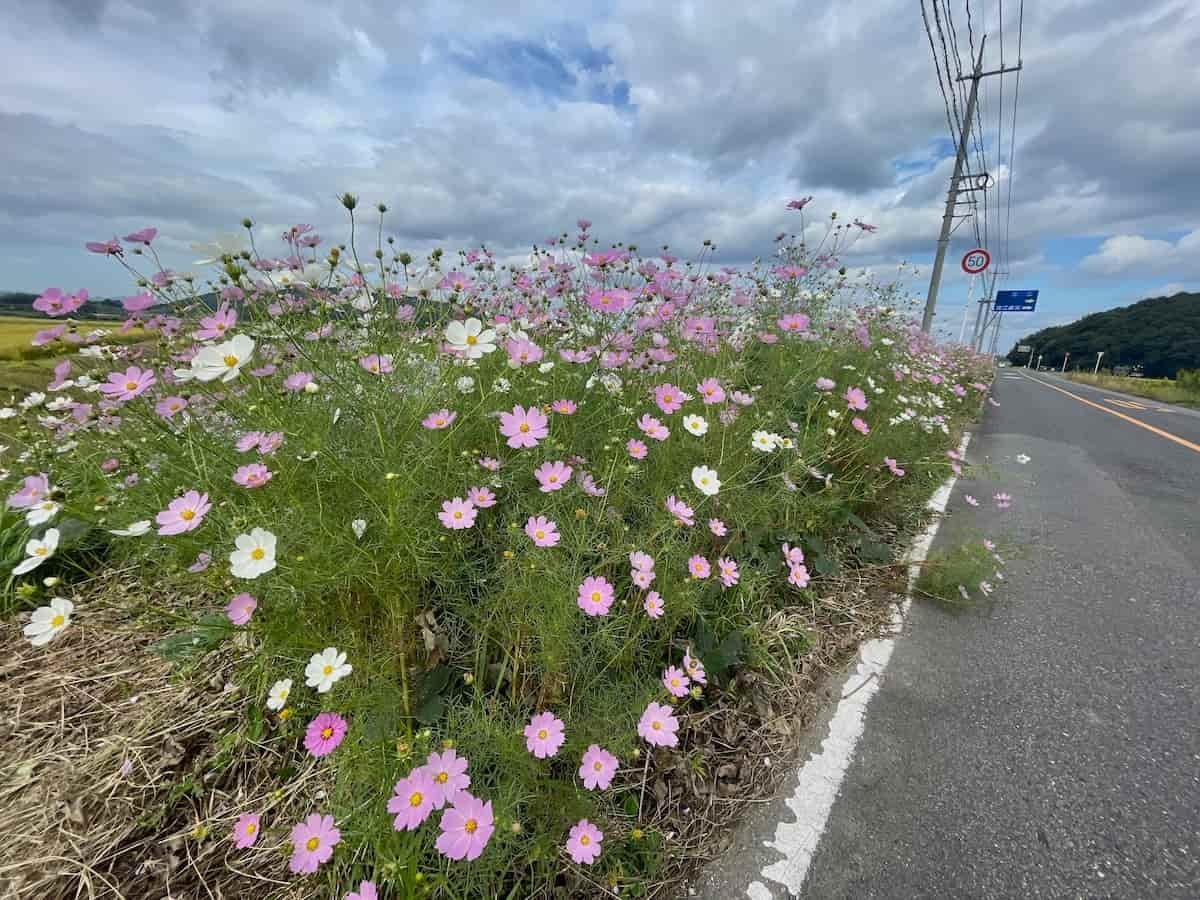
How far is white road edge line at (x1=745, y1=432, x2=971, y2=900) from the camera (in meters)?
1.04

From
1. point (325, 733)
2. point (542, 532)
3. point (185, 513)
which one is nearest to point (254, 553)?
point (185, 513)

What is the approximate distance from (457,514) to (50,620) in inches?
36.3

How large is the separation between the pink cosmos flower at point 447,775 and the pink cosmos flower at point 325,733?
23cm

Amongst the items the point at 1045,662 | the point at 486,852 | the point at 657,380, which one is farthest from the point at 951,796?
the point at 657,380

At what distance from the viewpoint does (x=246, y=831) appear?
96 centimetres

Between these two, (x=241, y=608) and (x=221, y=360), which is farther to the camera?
(x=221, y=360)

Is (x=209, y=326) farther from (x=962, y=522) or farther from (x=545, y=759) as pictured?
(x=962, y=522)

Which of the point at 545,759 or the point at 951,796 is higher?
the point at 545,759

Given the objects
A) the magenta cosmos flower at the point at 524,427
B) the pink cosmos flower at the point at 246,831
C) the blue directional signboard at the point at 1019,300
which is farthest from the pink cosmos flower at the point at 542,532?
the blue directional signboard at the point at 1019,300

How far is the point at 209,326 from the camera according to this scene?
1522 millimetres

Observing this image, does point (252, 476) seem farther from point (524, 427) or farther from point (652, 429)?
point (652, 429)

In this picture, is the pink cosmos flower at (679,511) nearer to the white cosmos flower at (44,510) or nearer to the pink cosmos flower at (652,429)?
the pink cosmos flower at (652,429)

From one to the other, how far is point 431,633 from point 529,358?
0.98m

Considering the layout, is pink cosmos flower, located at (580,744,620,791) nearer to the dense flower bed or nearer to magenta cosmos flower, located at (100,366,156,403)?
the dense flower bed
